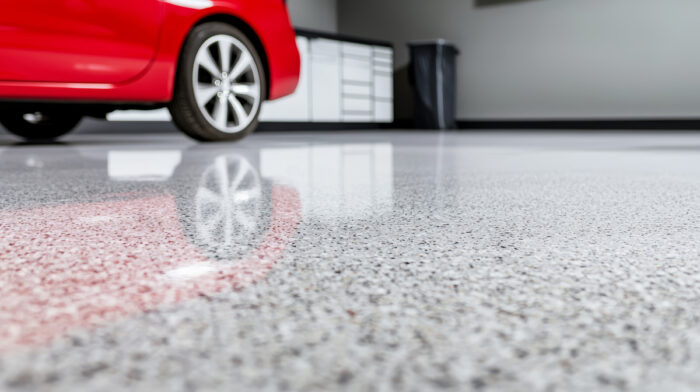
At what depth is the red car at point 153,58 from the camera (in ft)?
6.26

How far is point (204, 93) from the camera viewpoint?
232 cm

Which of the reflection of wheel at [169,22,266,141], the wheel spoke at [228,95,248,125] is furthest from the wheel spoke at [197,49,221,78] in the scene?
the wheel spoke at [228,95,248,125]

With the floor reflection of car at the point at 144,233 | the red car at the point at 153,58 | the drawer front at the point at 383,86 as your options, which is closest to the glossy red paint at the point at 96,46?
the red car at the point at 153,58

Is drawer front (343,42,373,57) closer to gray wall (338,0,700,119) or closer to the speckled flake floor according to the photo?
gray wall (338,0,700,119)

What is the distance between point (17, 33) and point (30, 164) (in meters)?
0.52

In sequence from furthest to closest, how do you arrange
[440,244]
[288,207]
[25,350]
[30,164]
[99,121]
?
[99,121], [30,164], [288,207], [440,244], [25,350]

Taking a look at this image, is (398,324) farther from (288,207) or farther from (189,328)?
(288,207)

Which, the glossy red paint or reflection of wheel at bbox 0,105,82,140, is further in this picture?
reflection of wheel at bbox 0,105,82,140

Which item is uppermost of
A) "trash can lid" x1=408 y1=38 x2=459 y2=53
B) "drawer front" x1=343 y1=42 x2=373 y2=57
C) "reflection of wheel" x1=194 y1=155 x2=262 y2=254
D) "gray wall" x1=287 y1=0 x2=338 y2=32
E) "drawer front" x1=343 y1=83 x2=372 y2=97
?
"gray wall" x1=287 y1=0 x2=338 y2=32

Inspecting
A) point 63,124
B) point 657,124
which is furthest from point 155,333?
point 657,124

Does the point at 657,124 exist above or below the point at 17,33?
below

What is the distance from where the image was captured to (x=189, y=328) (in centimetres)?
31

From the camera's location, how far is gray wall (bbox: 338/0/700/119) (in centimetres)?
529

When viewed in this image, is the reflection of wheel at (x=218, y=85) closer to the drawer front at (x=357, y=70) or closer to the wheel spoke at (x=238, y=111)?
the wheel spoke at (x=238, y=111)
